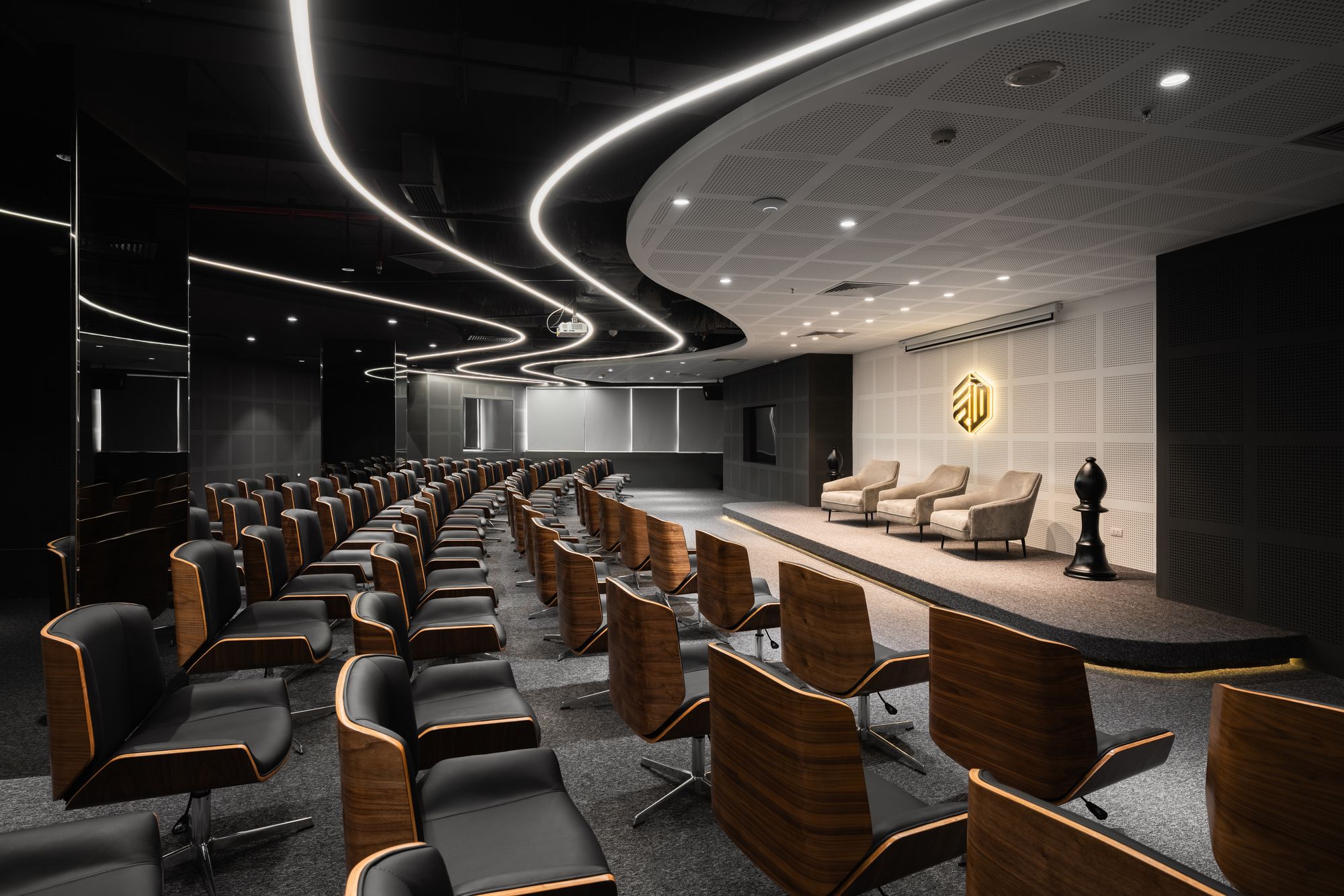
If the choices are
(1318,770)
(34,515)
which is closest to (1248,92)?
Answer: (1318,770)

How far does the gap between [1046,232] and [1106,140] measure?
1.59 meters

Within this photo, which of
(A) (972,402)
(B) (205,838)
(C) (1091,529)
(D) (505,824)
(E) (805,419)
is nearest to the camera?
(D) (505,824)

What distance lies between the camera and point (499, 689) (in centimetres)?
268

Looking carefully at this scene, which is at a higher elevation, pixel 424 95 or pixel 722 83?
pixel 424 95

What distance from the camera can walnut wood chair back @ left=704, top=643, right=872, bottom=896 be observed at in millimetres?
1528

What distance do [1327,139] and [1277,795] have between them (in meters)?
3.30

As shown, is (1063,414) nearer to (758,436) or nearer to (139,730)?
(139,730)

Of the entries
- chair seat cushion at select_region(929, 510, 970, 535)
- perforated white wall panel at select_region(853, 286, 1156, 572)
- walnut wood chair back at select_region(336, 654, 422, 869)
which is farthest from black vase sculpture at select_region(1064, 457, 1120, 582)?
walnut wood chair back at select_region(336, 654, 422, 869)

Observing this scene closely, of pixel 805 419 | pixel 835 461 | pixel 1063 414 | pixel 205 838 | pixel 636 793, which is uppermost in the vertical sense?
pixel 805 419

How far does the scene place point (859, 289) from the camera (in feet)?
22.3

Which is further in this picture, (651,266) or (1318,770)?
(651,266)

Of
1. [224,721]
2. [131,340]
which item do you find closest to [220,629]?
[224,721]

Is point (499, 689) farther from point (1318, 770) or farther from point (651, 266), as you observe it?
point (651, 266)

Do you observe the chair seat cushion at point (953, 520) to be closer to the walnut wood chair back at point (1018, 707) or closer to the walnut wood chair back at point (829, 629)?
the walnut wood chair back at point (829, 629)
